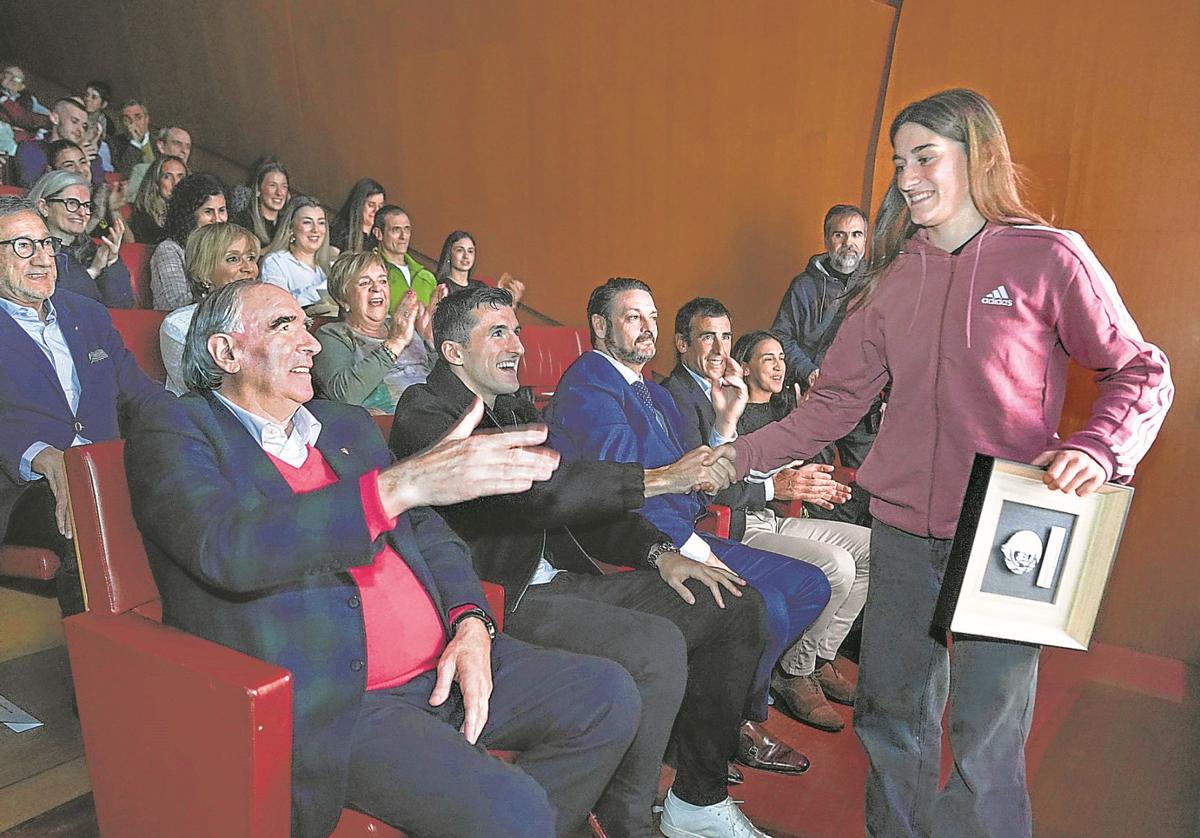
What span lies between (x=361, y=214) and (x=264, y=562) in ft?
9.72

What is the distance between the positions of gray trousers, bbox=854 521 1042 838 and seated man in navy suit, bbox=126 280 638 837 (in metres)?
0.40

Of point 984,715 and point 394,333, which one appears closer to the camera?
point 984,715

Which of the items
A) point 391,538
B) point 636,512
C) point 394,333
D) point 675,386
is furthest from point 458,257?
point 391,538

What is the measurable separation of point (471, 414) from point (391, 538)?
0.35 m

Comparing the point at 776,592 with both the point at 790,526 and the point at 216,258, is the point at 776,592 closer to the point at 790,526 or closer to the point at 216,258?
the point at 790,526

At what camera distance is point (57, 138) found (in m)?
4.10

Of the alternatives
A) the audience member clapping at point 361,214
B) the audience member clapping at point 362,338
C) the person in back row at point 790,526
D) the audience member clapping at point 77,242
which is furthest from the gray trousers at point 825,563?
the audience member clapping at point 361,214

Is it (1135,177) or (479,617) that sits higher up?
(1135,177)

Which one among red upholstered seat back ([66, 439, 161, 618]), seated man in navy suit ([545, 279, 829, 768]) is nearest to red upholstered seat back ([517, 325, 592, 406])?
seated man in navy suit ([545, 279, 829, 768])

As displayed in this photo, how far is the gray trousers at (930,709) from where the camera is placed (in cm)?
121

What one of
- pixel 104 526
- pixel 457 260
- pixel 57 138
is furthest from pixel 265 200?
pixel 104 526

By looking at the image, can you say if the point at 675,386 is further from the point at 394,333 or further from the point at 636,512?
the point at 394,333

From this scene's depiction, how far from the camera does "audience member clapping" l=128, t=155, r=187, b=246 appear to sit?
3.38 metres

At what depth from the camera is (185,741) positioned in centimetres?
106
